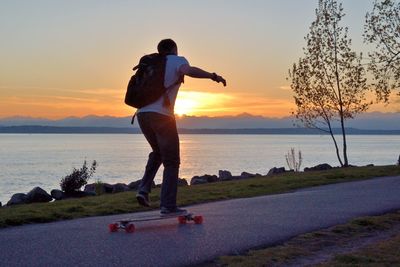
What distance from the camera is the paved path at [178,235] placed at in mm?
7168

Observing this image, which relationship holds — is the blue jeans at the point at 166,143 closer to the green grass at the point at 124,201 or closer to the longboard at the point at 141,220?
the longboard at the point at 141,220

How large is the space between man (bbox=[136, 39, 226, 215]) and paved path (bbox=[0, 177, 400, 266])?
592 millimetres

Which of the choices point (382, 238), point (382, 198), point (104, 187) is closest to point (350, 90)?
point (104, 187)

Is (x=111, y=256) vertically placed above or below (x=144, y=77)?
below

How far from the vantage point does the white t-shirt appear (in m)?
8.84

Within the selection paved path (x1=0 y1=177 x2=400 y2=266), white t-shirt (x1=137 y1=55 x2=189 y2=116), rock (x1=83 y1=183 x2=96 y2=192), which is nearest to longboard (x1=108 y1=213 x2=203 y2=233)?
paved path (x1=0 y1=177 x2=400 y2=266)

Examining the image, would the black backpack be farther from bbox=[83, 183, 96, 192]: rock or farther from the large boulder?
bbox=[83, 183, 96, 192]: rock

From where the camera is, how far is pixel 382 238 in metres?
9.15

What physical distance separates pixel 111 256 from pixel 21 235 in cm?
201

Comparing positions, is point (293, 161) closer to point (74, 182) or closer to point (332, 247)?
point (74, 182)

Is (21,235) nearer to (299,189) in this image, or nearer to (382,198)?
(382,198)

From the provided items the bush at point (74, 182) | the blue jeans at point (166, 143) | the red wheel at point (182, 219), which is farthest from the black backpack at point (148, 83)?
the bush at point (74, 182)

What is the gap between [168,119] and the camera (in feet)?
29.6

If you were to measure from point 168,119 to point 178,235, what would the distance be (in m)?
1.58
